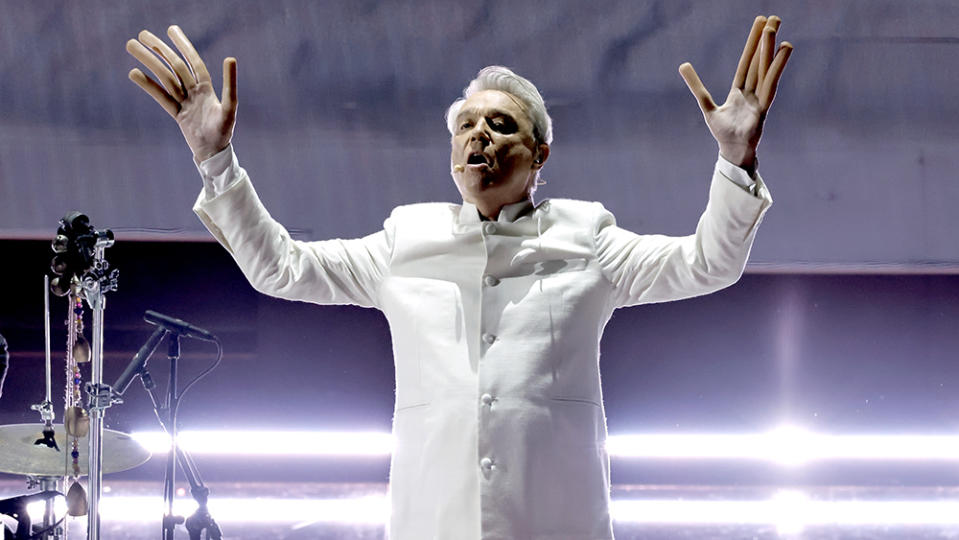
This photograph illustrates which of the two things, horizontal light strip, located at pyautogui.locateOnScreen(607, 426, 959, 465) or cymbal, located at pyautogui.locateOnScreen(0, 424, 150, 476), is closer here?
cymbal, located at pyautogui.locateOnScreen(0, 424, 150, 476)

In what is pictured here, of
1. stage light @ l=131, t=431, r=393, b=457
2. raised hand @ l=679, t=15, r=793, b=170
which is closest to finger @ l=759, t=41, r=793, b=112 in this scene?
raised hand @ l=679, t=15, r=793, b=170

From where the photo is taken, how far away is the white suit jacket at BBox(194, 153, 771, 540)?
1450mm

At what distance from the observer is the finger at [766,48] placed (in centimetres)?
138

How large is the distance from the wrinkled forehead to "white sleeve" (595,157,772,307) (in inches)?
8.7

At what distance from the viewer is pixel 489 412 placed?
4.82ft

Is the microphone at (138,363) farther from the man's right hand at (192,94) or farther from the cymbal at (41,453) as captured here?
the man's right hand at (192,94)

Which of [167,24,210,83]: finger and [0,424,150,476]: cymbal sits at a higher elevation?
[167,24,210,83]: finger

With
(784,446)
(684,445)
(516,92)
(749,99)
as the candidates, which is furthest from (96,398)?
(784,446)

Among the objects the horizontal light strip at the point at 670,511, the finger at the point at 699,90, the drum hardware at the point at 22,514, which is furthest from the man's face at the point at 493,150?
the horizontal light strip at the point at 670,511

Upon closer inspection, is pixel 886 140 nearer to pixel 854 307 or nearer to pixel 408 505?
pixel 854 307

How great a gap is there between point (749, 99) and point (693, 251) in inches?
9.1

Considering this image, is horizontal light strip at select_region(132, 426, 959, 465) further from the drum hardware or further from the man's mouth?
the man's mouth

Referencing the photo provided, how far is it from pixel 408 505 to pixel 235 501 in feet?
11.4

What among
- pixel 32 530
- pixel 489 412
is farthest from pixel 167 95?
pixel 32 530
